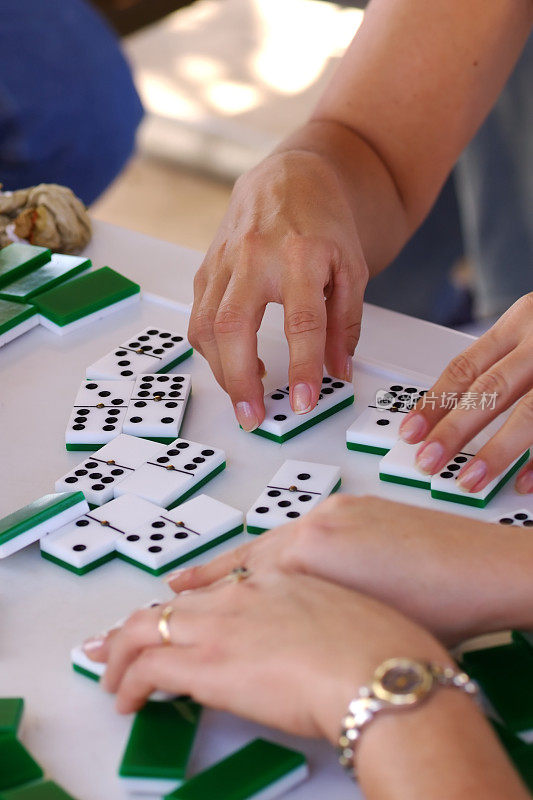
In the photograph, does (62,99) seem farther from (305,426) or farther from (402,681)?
(402,681)

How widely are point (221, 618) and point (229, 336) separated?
0.53m

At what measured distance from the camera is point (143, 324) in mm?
1606

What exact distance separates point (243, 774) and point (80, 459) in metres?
0.58

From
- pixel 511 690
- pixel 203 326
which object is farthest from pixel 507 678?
pixel 203 326

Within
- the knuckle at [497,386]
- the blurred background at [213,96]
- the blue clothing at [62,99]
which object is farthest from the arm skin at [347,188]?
the blurred background at [213,96]

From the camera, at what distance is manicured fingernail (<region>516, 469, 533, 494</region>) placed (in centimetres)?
119

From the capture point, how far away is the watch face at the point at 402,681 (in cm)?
78

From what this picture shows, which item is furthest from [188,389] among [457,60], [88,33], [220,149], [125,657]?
[220,149]

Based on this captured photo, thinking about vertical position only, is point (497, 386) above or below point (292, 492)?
above

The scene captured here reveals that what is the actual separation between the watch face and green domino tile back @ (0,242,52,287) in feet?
3.59

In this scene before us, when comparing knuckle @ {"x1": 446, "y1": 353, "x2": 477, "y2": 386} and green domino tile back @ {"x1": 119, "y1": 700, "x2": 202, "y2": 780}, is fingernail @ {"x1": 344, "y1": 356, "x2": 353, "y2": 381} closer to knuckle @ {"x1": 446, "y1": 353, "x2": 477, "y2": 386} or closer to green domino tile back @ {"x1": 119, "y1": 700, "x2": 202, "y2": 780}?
knuckle @ {"x1": 446, "y1": 353, "x2": 477, "y2": 386}

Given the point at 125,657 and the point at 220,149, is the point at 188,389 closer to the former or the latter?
the point at 125,657

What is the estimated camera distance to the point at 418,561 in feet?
3.02

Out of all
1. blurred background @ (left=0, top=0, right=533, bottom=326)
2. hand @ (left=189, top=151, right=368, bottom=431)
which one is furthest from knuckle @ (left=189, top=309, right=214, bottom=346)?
blurred background @ (left=0, top=0, right=533, bottom=326)
